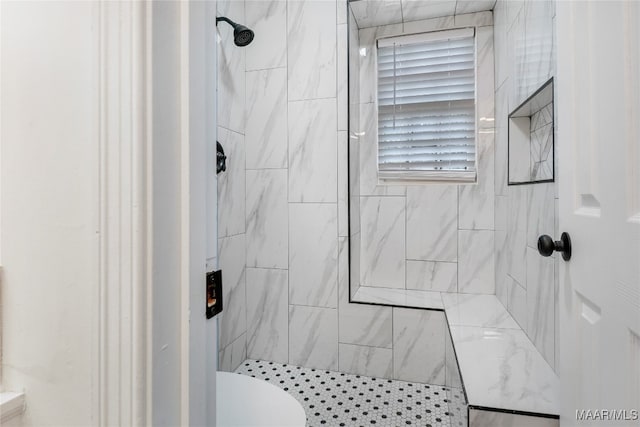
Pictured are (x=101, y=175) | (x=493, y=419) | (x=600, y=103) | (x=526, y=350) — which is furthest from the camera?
(x=526, y=350)

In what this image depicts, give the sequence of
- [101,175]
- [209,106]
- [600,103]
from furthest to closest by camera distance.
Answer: [600,103], [209,106], [101,175]

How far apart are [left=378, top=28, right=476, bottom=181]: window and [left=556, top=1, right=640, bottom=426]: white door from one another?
4.35 feet

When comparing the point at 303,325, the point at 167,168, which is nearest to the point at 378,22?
the point at 303,325

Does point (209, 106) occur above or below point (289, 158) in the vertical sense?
below

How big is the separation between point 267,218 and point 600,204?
5.78ft

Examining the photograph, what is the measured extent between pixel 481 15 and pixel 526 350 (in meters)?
1.93

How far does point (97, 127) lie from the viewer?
45 centimetres

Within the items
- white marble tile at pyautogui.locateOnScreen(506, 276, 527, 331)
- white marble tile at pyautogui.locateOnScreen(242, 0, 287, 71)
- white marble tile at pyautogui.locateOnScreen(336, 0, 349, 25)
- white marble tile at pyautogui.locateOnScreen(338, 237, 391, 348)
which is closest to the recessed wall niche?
white marble tile at pyautogui.locateOnScreen(506, 276, 527, 331)

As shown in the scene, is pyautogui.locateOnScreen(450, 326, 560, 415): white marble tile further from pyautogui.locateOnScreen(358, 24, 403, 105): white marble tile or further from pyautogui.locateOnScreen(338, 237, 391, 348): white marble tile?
pyautogui.locateOnScreen(358, 24, 403, 105): white marble tile

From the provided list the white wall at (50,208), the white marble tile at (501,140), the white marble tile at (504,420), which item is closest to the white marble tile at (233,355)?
the white marble tile at (504,420)

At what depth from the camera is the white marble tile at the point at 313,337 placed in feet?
6.90

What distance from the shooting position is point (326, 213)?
83.3 inches

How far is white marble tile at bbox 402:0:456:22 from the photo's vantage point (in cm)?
201

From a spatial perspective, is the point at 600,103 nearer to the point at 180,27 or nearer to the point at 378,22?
the point at 180,27
